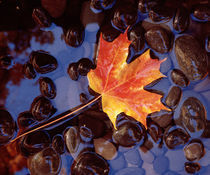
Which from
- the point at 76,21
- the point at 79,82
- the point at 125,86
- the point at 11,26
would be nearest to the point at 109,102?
the point at 125,86

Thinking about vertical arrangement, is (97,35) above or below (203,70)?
above

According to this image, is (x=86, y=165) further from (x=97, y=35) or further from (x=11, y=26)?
(x=11, y=26)

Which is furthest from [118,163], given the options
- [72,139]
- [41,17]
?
[41,17]

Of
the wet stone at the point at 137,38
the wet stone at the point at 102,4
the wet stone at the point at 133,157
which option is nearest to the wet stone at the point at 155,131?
the wet stone at the point at 133,157

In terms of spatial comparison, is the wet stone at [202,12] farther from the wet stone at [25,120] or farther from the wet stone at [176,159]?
the wet stone at [25,120]

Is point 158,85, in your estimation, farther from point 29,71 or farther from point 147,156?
point 29,71

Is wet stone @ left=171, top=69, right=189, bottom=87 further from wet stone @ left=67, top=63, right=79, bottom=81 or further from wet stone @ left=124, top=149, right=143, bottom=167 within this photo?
wet stone @ left=67, top=63, right=79, bottom=81
